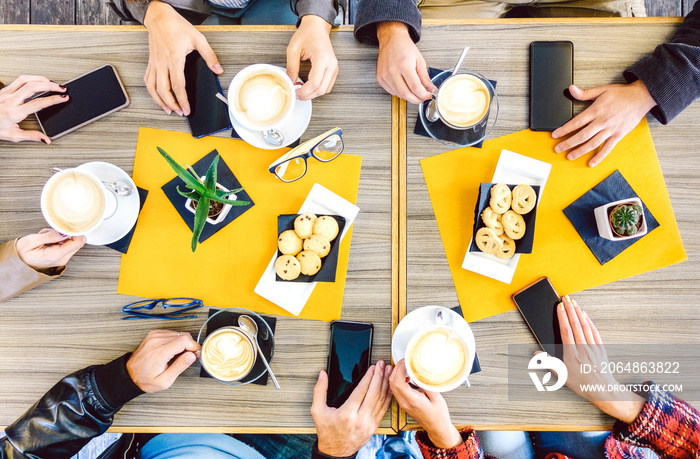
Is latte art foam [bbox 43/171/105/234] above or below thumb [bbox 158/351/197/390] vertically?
above

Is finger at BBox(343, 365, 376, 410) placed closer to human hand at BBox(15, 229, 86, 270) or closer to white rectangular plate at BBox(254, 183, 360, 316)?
white rectangular plate at BBox(254, 183, 360, 316)

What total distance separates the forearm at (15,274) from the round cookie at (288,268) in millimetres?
556

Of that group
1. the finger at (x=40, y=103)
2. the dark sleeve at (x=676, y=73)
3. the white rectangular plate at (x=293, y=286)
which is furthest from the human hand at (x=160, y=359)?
the dark sleeve at (x=676, y=73)

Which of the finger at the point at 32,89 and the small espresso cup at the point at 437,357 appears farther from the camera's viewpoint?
the finger at the point at 32,89

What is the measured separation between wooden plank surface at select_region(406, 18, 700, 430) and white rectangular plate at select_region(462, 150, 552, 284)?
0.05 m

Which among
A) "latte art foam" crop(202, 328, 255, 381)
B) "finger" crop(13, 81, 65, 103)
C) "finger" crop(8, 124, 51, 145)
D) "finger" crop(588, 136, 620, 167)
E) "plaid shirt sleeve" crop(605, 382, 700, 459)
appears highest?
"finger" crop(13, 81, 65, 103)

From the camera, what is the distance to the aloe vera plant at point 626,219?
0.94 m

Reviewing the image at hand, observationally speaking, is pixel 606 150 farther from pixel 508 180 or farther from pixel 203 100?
pixel 203 100

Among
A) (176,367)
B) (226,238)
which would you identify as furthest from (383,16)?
(176,367)

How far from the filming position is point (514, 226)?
0.97 metres

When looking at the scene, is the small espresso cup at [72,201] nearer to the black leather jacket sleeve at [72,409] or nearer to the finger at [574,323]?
the black leather jacket sleeve at [72,409]

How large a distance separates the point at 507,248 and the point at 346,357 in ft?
1.58

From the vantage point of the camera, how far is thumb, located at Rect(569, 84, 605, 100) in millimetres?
1017

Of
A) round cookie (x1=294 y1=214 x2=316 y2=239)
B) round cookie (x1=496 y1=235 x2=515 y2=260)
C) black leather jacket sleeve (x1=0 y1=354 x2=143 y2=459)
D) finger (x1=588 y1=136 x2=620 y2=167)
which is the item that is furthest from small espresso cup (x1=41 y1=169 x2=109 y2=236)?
finger (x1=588 y1=136 x2=620 y2=167)
